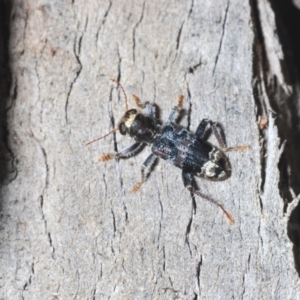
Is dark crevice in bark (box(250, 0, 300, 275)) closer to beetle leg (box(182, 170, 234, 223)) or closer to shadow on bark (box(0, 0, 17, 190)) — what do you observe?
beetle leg (box(182, 170, 234, 223))

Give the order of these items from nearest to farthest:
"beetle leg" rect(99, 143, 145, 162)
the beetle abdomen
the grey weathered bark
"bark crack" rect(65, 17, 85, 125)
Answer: the grey weathered bark, the beetle abdomen, "beetle leg" rect(99, 143, 145, 162), "bark crack" rect(65, 17, 85, 125)

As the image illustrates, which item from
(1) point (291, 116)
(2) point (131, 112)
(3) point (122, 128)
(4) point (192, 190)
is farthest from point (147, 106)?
(1) point (291, 116)

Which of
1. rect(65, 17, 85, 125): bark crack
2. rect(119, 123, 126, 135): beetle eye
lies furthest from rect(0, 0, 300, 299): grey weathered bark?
rect(119, 123, 126, 135): beetle eye

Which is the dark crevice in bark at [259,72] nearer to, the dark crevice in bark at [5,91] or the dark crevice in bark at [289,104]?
the dark crevice in bark at [289,104]

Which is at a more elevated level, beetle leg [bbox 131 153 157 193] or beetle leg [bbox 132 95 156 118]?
beetle leg [bbox 132 95 156 118]

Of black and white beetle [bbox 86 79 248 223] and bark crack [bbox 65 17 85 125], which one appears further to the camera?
bark crack [bbox 65 17 85 125]

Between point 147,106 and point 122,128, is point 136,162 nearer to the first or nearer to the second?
point 122,128

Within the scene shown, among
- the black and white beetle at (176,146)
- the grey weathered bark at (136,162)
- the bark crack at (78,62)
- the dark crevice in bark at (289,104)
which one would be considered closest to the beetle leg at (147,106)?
the black and white beetle at (176,146)
